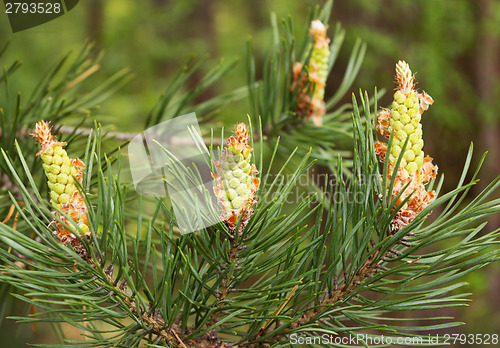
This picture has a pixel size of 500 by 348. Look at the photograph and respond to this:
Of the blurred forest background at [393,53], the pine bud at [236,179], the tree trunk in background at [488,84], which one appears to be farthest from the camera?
the tree trunk in background at [488,84]

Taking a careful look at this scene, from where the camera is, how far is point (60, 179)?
24 centimetres

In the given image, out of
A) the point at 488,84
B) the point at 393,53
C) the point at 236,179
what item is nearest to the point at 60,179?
the point at 236,179

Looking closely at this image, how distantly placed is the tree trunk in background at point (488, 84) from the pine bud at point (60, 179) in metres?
1.18

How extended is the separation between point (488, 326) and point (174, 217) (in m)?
1.42

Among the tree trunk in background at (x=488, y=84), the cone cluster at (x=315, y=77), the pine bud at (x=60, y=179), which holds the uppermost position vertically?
the tree trunk in background at (x=488, y=84)

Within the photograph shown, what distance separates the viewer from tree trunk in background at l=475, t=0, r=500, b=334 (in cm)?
125

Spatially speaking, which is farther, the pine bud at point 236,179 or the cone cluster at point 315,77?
the cone cluster at point 315,77

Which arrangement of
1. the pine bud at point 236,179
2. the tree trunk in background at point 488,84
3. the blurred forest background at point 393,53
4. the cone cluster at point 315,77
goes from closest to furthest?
the pine bud at point 236,179 < the cone cluster at point 315,77 < the blurred forest background at point 393,53 < the tree trunk in background at point 488,84

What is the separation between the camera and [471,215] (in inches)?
10.6

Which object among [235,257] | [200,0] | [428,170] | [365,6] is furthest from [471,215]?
[200,0]

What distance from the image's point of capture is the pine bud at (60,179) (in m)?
0.24

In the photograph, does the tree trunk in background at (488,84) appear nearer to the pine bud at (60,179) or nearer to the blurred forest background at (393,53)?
the blurred forest background at (393,53)

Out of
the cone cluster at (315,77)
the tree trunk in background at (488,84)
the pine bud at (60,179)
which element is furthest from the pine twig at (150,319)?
the tree trunk in background at (488,84)

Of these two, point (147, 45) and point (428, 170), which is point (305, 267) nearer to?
point (428, 170)
